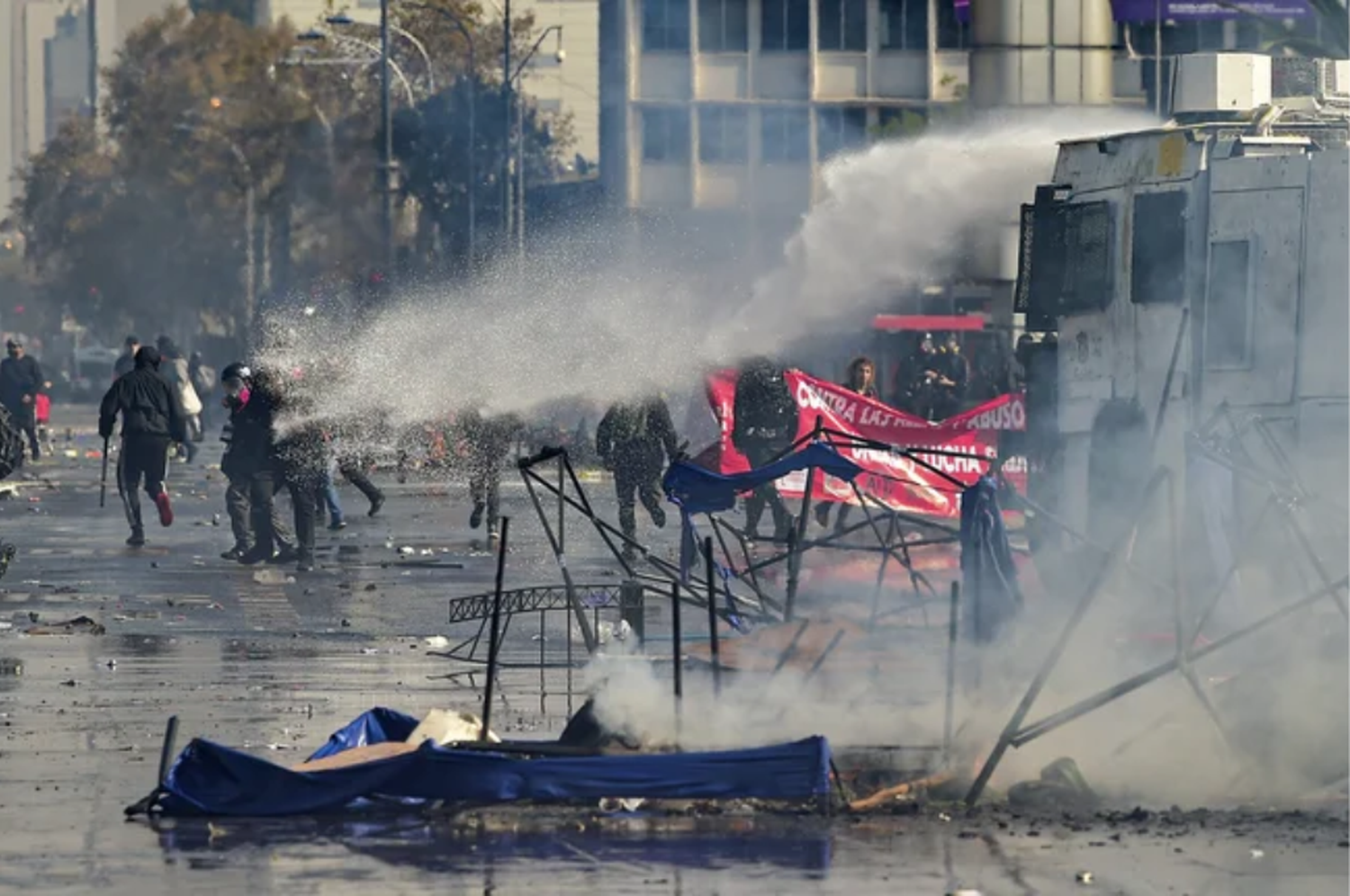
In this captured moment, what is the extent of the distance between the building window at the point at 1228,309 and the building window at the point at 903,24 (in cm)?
5647

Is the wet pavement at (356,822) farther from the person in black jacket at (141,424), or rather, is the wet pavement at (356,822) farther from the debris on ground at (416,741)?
the person in black jacket at (141,424)

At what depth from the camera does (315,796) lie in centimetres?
1096

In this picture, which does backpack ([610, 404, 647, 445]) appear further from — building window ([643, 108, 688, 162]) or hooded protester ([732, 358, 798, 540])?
building window ([643, 108, 688, 162])

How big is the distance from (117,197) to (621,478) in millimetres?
70533

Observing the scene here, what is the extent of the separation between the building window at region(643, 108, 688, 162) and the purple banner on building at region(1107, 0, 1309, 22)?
1027 centimetres

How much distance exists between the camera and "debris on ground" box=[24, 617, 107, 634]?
59.2 feet

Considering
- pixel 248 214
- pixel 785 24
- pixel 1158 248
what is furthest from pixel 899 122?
pixel 1158 248

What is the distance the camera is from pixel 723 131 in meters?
64.1

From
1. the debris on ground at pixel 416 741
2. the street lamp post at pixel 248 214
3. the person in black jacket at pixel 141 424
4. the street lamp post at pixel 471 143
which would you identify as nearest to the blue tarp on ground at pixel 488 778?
the debris on ground at pixel 416 741

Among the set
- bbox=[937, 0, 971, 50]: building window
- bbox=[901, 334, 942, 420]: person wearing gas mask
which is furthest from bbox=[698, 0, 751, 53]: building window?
bbox=[901, 334, 942, 420]: person wearing gas mask

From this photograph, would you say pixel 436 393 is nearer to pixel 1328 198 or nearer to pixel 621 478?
pixel 621 478

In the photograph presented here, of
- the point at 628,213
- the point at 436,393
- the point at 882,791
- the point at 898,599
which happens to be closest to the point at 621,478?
the point at 436,393

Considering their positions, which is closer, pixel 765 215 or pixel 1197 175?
pixel 1197 175

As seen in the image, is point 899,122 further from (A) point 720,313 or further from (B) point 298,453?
(B) point 298,453
